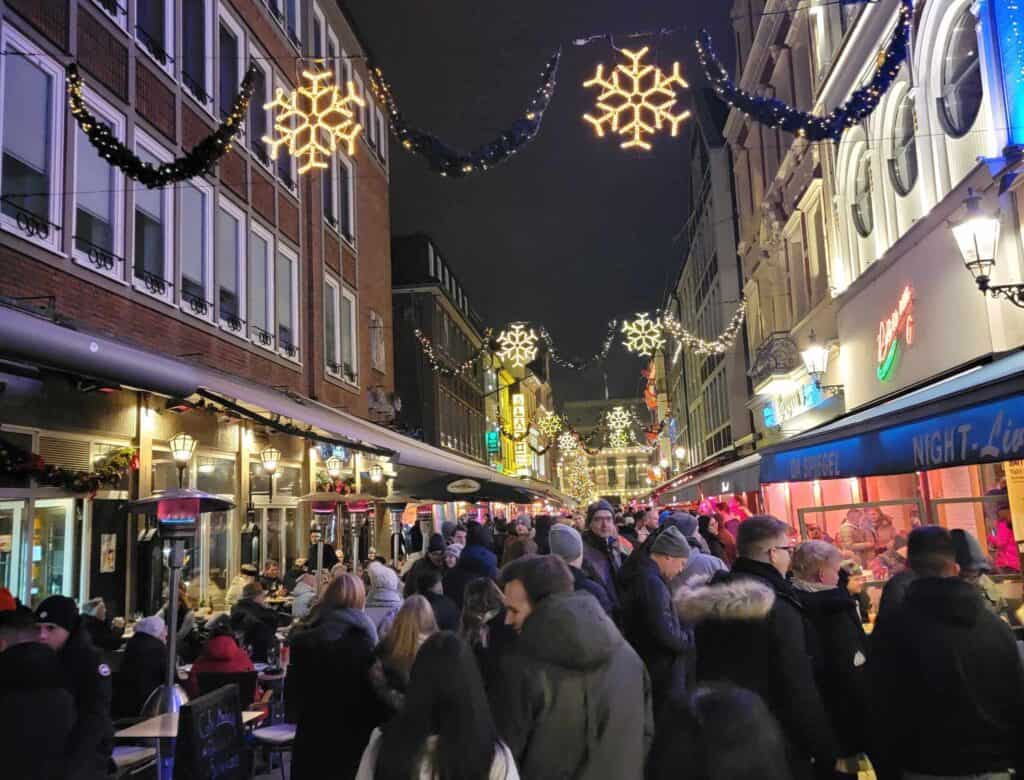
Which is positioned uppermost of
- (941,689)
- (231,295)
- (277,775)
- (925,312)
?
(231,295)

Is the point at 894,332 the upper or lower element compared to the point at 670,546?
upper

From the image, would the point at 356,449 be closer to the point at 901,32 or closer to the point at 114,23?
the point at 114,23

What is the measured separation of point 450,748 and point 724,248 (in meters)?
36.0

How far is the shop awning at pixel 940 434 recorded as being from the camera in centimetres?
599

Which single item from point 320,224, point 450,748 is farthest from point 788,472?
point 320,224

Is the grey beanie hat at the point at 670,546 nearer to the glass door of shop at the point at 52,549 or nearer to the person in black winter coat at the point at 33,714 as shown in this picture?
the person in black winter coat at the point at 33,714

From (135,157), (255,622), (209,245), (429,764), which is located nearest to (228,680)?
(255,622)

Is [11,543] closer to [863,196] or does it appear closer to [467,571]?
[467,571]

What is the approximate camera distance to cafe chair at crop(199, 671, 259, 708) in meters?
7.64

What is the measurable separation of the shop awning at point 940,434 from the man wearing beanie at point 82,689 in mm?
5690

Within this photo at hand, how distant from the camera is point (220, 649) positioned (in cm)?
788

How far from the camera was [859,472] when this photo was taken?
30.5 feet

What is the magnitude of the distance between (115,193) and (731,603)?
38.0 ft

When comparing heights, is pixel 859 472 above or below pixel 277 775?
above
